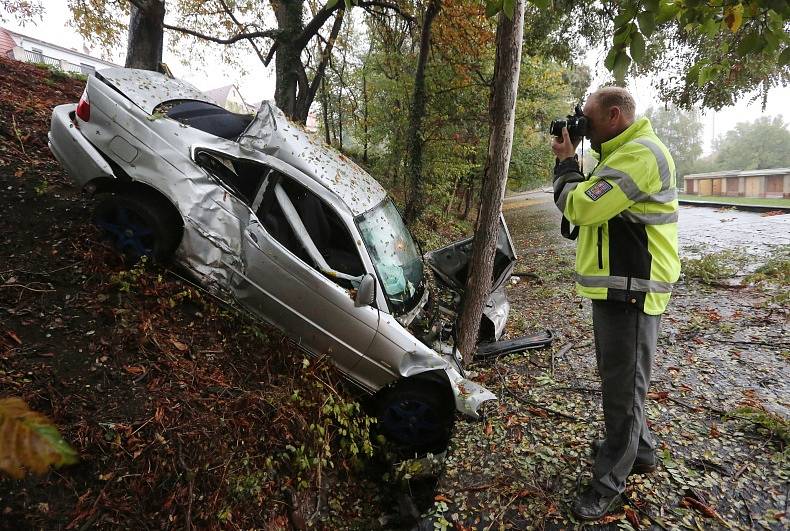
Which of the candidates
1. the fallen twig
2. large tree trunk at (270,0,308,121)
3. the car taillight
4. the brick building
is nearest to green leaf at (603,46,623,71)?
the fallen twig

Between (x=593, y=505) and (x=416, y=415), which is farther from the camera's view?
(x=416, y=415)

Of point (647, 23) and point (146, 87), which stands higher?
point (146, 87)

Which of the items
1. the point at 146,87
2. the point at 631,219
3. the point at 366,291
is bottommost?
the point at 366,291

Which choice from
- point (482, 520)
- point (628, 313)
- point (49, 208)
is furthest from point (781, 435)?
point (49, 208)

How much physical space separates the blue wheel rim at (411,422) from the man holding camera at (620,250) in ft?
4.11

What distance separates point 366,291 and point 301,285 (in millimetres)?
567

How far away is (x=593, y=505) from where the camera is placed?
258 cm

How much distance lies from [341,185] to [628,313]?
2.43 metres

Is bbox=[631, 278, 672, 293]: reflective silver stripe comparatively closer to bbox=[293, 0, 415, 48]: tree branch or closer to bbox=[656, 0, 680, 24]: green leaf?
bbox=[656, 0, 680, 24]: green leaf

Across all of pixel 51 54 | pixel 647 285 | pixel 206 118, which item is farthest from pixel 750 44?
pixel 51 54

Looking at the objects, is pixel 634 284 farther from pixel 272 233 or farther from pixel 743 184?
pixel 743 184

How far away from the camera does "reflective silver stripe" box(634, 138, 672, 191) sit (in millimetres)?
2279

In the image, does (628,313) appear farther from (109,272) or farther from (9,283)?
(9,283)

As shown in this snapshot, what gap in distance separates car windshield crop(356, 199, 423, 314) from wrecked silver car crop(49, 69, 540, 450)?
15mm
